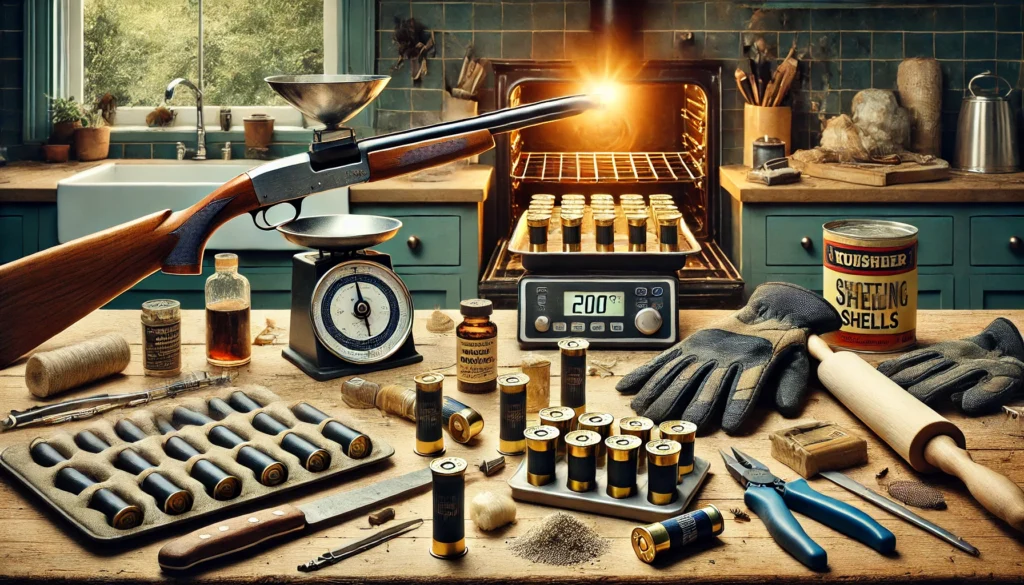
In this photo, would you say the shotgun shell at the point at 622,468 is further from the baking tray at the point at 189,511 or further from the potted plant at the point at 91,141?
the potted plant at the point at 91,141

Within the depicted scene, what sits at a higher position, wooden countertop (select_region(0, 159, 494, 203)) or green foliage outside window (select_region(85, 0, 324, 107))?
green foliage outside window (select_region(85, 0, 324, 107))

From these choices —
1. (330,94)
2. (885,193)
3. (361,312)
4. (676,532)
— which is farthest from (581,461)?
(885,193)

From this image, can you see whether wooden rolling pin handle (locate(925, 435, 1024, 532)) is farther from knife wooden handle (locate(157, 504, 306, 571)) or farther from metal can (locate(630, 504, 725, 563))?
knife wooden handle (locate(157, 504, 306, 571))

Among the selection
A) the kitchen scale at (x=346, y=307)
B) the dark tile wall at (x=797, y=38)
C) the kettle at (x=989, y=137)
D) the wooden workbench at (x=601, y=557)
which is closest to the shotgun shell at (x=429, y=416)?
the wooden workbench at (x=601, y=557)

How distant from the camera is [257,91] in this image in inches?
172

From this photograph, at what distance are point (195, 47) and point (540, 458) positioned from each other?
3.47 m

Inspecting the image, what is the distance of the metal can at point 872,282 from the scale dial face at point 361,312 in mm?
725

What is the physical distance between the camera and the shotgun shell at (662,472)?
4.31 feet

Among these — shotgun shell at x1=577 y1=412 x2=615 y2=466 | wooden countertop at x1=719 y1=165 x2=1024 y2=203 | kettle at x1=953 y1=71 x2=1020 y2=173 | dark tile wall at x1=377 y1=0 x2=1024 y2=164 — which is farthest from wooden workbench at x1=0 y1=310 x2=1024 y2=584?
dark tile wall at x1=377 y1=0 x2=1024 y2=164

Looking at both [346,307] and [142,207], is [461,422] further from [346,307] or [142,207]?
[142,207]

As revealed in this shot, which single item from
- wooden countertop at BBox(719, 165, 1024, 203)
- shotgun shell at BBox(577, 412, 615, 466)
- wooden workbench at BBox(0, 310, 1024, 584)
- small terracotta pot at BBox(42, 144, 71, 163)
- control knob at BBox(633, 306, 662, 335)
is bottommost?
wooden workbench at BBox(0, 310, 1024, 584)

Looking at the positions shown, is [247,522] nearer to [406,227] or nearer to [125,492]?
[125,492]

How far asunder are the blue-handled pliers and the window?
332 cm

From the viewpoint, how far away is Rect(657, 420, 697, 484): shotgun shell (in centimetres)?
138
